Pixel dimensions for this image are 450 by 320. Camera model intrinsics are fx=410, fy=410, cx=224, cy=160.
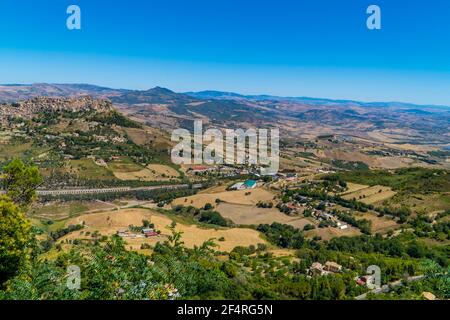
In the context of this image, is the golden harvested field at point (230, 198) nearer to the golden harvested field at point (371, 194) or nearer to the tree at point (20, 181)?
the golden harvested field at point (371, 194)

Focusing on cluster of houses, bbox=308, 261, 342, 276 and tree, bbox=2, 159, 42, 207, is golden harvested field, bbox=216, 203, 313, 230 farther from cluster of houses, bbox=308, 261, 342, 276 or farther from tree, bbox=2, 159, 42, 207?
tree, bbox=2, 159, 42, 207

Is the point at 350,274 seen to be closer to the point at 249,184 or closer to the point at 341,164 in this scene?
the point at 249,184

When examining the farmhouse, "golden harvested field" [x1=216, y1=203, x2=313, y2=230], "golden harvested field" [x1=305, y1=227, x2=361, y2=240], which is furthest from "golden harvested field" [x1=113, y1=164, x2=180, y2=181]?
the farmhouse

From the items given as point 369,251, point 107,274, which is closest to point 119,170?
point 369,251

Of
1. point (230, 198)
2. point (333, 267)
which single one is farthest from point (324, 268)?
point (230, 198)

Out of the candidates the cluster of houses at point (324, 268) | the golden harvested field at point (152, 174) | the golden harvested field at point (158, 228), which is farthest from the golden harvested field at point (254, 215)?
the golden harvested field at point (152, 174)

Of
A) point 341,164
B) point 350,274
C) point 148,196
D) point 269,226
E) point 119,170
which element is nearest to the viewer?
point 350,274

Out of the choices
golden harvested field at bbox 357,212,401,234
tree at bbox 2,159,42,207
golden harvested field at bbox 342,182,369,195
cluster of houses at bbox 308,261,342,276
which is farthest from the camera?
golden harvested field at bbox 342,182,369,195
